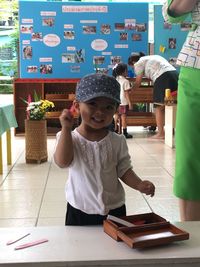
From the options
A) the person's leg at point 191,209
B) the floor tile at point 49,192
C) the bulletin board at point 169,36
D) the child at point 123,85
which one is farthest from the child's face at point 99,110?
the bulletin board at point 169,36

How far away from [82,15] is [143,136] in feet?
9.06

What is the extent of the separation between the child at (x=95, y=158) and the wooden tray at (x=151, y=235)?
9.8 inches

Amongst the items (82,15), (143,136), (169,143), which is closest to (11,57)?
(82,15)

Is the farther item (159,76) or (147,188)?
(159,76)

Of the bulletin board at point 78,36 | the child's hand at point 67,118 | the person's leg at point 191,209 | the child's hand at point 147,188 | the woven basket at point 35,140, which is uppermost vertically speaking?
the bulletin board at point 78,36

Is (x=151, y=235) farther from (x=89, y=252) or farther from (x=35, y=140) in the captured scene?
(x=35, y=140)

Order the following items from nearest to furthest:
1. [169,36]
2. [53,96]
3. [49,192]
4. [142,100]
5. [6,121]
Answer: [49,192] → [6,121] → [53,96] → [142,100] → [169,36]

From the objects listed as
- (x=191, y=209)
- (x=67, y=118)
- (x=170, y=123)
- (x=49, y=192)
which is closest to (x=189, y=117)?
(x=191, y=209)

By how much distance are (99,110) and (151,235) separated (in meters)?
0.46

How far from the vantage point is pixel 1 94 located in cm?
1185

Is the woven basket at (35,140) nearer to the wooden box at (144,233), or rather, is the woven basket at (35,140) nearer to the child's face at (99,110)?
the child's face at (99,110)

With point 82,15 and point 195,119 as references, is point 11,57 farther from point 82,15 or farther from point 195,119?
point 195,119

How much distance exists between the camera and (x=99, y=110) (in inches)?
52.0

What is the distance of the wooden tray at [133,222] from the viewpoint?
1.05 metres
